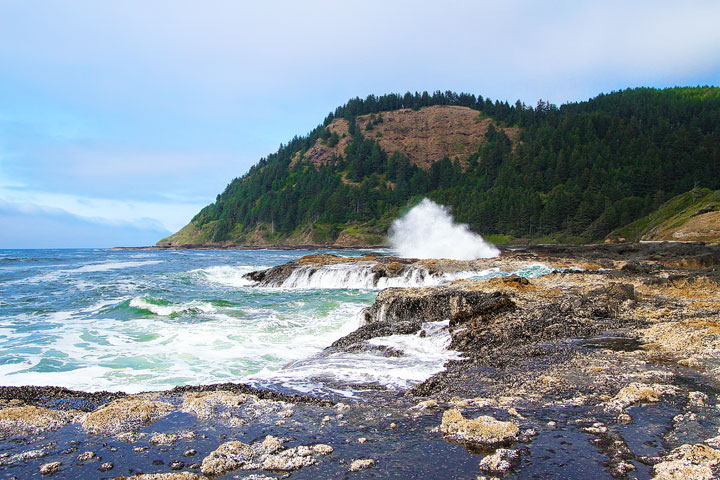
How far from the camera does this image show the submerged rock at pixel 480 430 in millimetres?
4250

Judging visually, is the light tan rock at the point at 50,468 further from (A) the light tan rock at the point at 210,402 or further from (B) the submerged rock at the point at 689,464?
(B) the submerged rock at the point at 689,464

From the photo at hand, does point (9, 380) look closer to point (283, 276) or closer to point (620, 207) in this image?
point (283, 276)

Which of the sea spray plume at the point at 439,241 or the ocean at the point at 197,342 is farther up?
the sea spray plume at the point at 439,241

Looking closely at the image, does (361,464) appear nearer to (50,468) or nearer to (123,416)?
(50,468)

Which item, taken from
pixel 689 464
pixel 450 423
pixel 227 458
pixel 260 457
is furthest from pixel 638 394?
pixel 227 458

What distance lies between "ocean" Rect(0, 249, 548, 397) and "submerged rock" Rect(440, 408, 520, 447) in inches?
93.9

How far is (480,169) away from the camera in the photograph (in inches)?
5202

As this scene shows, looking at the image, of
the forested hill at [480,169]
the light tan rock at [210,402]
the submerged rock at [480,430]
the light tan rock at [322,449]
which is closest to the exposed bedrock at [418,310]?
the light tan rock at [210,402]

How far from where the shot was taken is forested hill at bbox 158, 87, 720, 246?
8494cm

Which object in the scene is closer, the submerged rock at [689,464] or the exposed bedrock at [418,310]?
the submerged rock at [689,464]

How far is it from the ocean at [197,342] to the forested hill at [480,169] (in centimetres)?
6832

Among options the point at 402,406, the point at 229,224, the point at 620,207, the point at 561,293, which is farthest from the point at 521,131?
the point at 402,406

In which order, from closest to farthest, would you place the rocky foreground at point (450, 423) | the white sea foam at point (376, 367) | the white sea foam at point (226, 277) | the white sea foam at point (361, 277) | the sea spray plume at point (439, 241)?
the rocky foreground at point (450, 423) → the white sea foam at point (376, 367) → the white sea foam at point (361, 277) → the white sea foam at point (226, 277) → the sea spray plume at point (439, 241)

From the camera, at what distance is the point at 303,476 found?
3754mm
